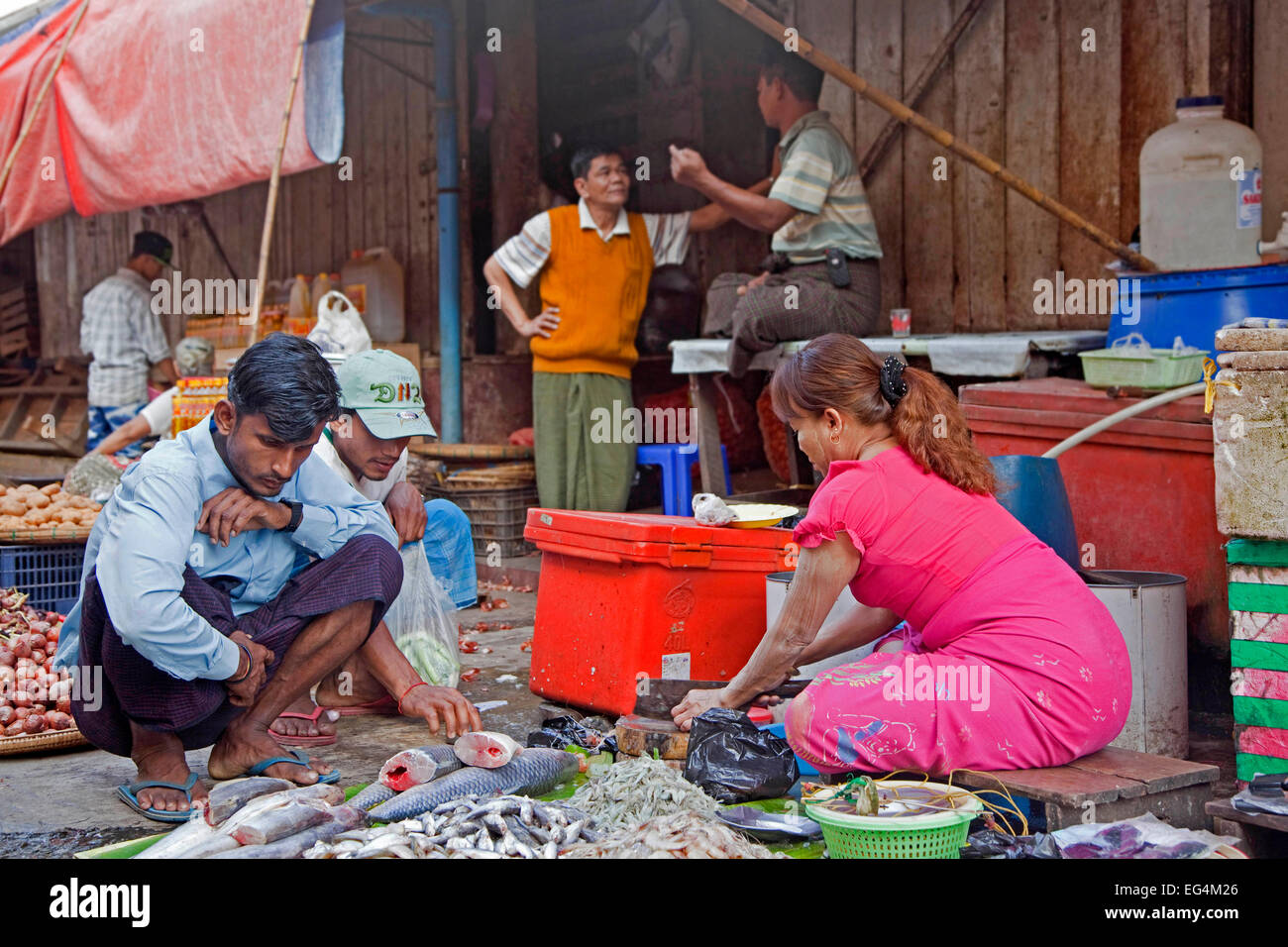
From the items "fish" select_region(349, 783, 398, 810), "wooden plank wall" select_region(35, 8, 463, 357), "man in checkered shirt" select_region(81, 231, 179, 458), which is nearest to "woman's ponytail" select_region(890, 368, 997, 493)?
"fish" select_region(349, 783, 398, 810)

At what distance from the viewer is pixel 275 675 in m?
3.83

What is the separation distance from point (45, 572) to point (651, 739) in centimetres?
362

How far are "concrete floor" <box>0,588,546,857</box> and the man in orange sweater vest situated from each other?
86.3 inches

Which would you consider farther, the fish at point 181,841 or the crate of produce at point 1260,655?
the crate of produce at point 1260,655

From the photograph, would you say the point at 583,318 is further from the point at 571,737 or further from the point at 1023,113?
the point at 571,737

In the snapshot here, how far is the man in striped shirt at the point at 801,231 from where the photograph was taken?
623cm

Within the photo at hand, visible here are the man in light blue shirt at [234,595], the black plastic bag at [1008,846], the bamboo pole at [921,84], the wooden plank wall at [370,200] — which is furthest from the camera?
the wooden plank wall at [370,200]

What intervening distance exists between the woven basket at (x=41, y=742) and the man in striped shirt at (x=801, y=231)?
3450 mm

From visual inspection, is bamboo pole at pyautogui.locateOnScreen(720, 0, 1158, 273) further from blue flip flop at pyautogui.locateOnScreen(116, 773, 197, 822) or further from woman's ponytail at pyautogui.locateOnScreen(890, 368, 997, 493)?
blue flip flop at pyautogui.locateOnScreen(116, 773, 197, 822)

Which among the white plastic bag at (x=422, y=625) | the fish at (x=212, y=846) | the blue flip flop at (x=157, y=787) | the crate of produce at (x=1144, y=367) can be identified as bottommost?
the blue flip flop at (x=157, y=787)

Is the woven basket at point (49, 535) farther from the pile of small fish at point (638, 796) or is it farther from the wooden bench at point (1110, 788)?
the wooden bench at point (1110, 788)

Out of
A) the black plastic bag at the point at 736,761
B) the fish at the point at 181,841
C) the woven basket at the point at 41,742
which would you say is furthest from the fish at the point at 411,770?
the woven basket at the point at 41,742

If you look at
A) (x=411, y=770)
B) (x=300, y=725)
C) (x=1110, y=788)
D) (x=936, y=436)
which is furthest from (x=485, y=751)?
(x=1110, y=788)

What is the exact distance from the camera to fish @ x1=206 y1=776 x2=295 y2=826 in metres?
3.11
